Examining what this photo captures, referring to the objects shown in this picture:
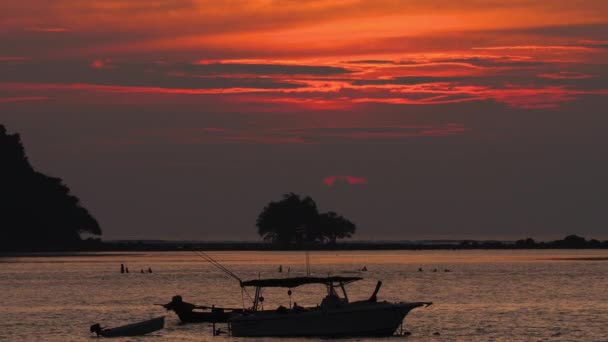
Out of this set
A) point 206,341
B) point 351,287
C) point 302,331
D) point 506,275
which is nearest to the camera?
point 302,331

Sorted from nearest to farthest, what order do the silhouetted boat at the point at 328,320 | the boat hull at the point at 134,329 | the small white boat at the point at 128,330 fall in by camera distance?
1. the silhouetted boat at the point at 328,320
2. the small white boat at the point at 128,330
3. the boat hull at the point at 134,329

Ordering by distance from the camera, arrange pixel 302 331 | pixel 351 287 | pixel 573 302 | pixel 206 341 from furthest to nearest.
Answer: pixel 351 287
pixel 573 302
pixel 206 341
pixel 302 331

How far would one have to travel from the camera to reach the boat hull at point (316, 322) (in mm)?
70188

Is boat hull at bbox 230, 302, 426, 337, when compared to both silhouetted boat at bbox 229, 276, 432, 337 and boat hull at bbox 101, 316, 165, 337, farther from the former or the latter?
boat hull at bbox 101, 316, 165, 337

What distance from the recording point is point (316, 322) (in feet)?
230

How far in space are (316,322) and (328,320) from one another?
0.75 meters

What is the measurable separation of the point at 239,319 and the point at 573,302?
50281 millimetres

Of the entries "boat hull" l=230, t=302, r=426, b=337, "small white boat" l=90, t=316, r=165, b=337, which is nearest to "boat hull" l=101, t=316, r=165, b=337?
"small white boat" l=90, t=316, r=165, b=337

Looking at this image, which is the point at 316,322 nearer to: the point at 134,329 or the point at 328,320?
the point at 328,320

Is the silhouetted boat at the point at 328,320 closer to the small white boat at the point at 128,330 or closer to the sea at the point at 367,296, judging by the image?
the sea at the point at 367,296

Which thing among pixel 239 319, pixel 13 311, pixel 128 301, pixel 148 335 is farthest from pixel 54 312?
pixel 239 319

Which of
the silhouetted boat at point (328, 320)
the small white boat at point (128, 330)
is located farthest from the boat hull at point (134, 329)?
the silhouetted boat at point (328, 320)

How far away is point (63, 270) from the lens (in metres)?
199

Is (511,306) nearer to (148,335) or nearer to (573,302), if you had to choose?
(573,302)
